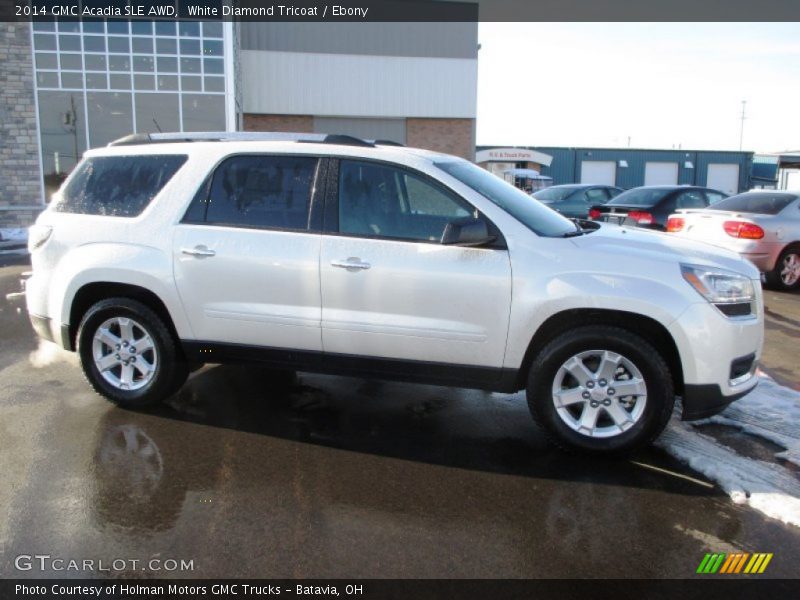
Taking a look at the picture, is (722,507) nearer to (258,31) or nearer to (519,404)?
(519,404)

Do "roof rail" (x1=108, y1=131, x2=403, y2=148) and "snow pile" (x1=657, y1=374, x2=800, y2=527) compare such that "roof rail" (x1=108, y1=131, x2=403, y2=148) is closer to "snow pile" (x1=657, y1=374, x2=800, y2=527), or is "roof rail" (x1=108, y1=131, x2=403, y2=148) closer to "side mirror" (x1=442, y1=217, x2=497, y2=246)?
"side mirror" (x1=442, y1=217, x2=497, y2=246)

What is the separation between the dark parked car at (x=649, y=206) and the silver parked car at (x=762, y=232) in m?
1.61

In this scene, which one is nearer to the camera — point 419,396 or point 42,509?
point 42,509

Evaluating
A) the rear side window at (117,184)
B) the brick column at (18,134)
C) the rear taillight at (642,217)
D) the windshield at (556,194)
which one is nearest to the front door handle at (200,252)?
the rear side window at (117,184)

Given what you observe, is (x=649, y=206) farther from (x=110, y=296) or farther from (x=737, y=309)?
(x=110, y=296)

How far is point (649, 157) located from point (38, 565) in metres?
52.8

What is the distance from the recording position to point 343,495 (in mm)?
3600

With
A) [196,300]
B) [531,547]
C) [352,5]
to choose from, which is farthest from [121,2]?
[531,547]

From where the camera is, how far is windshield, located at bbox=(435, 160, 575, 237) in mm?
4254

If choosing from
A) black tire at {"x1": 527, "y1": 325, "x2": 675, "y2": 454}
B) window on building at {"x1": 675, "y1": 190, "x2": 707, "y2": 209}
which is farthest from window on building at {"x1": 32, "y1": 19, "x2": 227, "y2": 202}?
black tire at {"x1": 527, "y1": 325, "x2": 675, "y2": 454}

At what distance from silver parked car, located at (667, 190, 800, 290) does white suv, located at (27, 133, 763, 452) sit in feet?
18.1

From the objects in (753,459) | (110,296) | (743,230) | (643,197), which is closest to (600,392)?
(753,459)

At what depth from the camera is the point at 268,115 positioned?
29.9m

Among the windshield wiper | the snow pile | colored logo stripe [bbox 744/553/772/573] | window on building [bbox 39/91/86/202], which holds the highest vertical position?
window on building [bbox 39/91/86/202]
